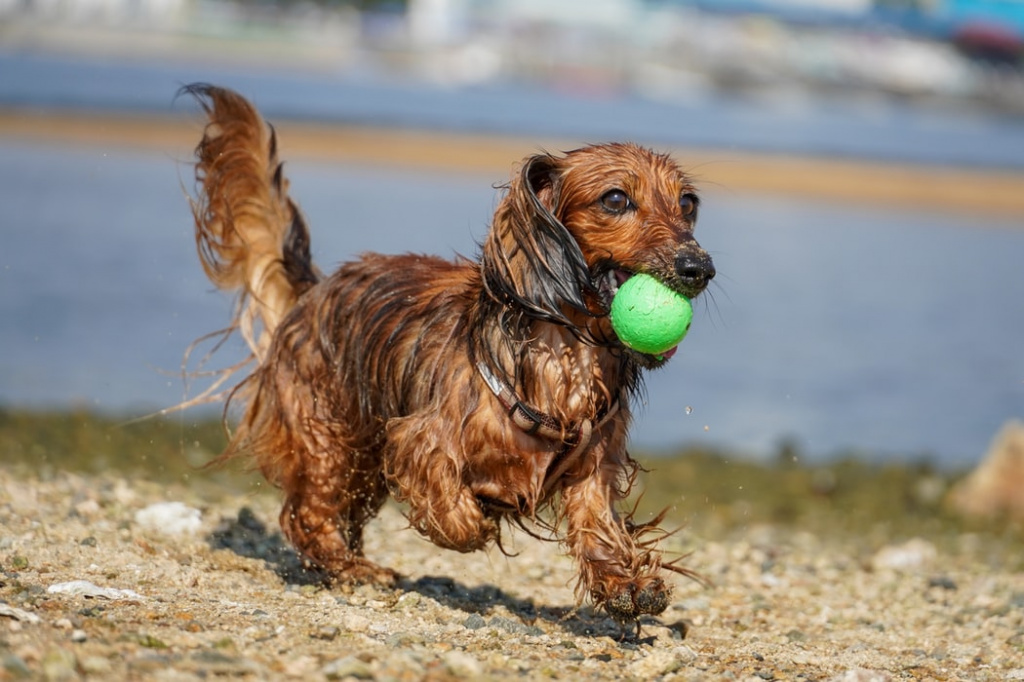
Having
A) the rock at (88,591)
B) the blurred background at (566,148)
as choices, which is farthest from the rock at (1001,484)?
the rock at (88,591)

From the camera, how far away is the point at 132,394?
1257cm

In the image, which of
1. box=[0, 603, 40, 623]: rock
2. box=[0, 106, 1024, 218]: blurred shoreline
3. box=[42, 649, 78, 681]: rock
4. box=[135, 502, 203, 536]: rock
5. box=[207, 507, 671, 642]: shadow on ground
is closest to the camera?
box=[42, 649, 78, 681]: rock

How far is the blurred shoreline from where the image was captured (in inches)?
1258

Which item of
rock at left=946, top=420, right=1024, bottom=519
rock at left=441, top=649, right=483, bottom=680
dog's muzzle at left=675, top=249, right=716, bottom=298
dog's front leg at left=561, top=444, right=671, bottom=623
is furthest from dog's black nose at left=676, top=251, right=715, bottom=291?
rock at left=946, top=420, right=1024, bottom=519

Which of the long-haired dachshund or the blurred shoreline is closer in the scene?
the long-haired dachshund

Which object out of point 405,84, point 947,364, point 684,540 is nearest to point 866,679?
point 684,540

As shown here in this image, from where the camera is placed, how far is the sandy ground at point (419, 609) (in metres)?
4.62

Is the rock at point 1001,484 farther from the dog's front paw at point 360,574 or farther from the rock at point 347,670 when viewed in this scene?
the rock at point 347,670

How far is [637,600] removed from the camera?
5.48 m

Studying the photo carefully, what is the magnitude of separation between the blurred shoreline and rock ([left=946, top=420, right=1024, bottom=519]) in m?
19.5

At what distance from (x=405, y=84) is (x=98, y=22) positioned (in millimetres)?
27290

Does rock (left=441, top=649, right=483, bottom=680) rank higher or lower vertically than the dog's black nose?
lower

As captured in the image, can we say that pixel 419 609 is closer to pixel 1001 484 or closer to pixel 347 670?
pixel 347 670

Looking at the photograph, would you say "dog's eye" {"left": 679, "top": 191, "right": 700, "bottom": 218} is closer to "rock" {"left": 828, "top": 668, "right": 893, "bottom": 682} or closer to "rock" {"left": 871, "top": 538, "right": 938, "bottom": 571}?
"rock" {"left": 828, "top": 668, "right": 893, "bottom": 682}
